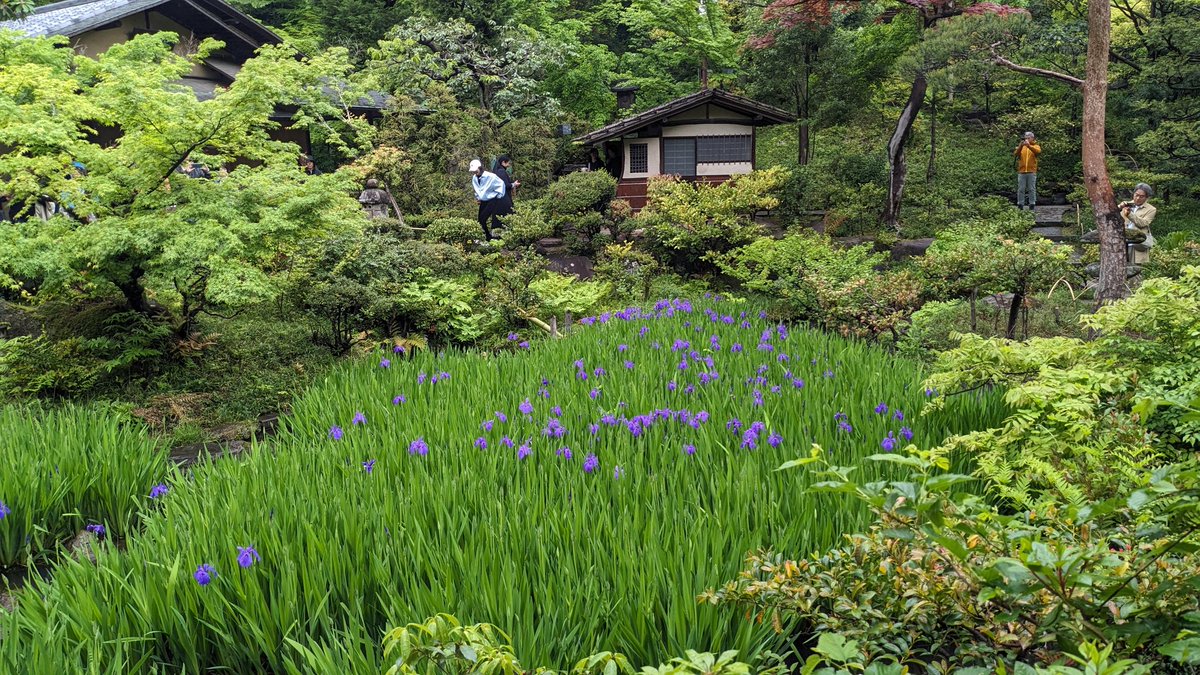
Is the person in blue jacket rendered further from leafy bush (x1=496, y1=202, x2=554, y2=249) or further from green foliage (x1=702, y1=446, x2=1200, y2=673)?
green foliage (x1=702, y1=446, x2=1200, y2=673)

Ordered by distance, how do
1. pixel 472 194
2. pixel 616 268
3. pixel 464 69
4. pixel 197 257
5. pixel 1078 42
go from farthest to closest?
pixel 464 69
pixel 472 194
pixel 1078 42
pixel 616 268
pixel 197 257

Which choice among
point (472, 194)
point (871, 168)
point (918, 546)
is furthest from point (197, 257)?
point (871, 168)

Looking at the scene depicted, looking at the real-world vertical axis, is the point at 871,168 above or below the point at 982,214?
above

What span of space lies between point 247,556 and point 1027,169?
16012mm

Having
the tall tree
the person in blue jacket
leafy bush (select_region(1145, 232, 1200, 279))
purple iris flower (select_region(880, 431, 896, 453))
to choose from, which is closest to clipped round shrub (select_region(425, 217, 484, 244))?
the person in blue jacket

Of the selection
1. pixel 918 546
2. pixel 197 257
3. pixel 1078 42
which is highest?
pixel 1078 42

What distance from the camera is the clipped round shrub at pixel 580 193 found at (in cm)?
1360

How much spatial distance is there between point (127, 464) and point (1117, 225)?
329 inches

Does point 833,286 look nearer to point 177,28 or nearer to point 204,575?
point 204,575

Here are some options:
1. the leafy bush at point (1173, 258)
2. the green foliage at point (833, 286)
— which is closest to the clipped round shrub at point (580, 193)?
the green foliage at point (833, 286)

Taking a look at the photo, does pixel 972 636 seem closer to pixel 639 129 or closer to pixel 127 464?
pixel 127 464

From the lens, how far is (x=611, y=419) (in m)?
3.91

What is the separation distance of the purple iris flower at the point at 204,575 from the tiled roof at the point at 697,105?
13.9 m

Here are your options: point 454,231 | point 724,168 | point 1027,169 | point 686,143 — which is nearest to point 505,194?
point 454,231
